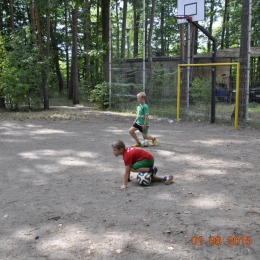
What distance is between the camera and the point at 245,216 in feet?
13.6

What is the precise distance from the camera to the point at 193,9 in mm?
13023

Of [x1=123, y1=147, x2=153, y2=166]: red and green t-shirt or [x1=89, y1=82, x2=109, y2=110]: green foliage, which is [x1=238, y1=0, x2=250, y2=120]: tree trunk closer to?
[x1=89, y1=82, x2=109, y2=110]: green foliage

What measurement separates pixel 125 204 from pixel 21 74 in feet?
41.5

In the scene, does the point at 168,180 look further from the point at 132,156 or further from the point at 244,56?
the point at 244,56

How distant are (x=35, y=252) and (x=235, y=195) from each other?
2836 millimetres

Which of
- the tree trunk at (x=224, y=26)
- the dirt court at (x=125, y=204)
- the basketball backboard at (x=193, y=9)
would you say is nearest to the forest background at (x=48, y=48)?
the tree trunk at (x=224, y=26)

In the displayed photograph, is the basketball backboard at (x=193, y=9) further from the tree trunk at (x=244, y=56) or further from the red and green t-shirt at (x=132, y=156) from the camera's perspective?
the red and green t-shirt at (x=132, y=156)

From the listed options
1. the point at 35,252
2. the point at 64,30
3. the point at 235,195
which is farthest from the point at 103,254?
the point at 64,30

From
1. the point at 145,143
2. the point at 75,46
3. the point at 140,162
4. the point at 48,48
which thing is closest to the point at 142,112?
the point at 145,143

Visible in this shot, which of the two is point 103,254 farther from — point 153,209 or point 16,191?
point 16,191

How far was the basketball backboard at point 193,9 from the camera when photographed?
12.8 metres

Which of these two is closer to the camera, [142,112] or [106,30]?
[142,112]
